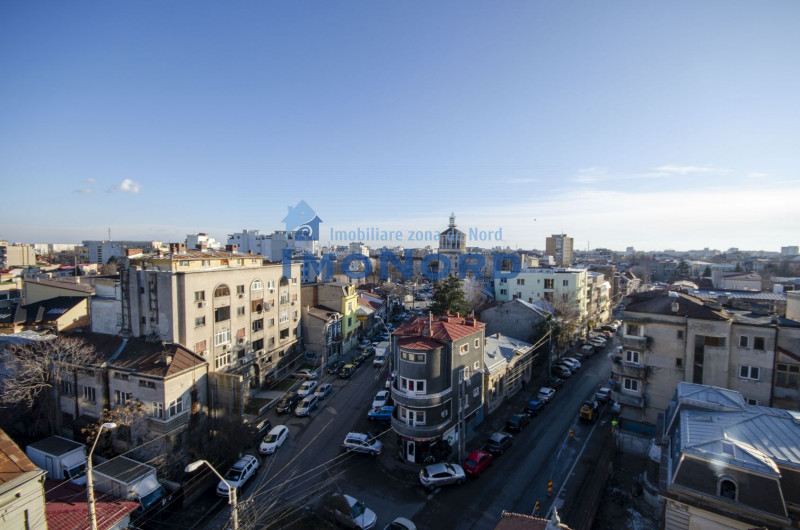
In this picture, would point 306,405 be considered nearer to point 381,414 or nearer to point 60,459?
point 381,414

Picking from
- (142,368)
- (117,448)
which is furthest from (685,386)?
(117,448)

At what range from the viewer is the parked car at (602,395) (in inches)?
1112

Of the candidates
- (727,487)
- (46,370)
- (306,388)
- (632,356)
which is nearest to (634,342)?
(632,356)

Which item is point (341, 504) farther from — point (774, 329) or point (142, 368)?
point (774, 329)

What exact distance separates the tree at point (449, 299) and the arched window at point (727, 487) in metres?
29.9

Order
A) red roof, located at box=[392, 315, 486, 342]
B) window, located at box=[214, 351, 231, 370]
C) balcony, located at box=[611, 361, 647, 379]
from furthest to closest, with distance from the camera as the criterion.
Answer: window, located at box=[214, 351, 231, 370] < balcony, located at box=[611, 361, 647, 379] < red roof, located at box=[392, 315, 486, 342]

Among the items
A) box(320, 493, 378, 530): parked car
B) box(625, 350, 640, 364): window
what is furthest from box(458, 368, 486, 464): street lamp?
box(625, 350, 640, 364): window

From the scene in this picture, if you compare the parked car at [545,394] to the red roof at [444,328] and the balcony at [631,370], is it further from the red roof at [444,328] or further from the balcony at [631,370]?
the red roof at [444,328]

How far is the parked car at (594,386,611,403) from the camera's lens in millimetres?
28250

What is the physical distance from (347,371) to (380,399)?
275 inches

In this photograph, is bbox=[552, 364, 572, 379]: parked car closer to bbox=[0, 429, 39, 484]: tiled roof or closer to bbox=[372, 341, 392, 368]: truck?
bbox=[372, 341, 392, 368]: truck

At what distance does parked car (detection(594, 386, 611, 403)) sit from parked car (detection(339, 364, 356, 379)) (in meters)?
19.7

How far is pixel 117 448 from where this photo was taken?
20.6 meters

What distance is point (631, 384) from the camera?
23.2 metres
